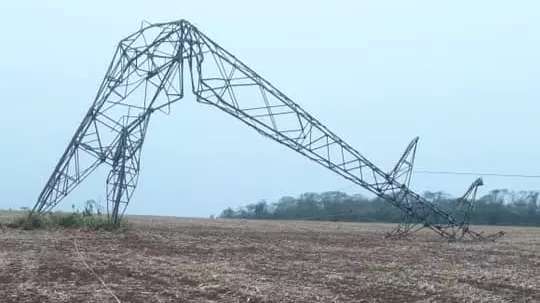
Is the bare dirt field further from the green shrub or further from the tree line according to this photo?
the tree line

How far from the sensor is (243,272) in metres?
13.9

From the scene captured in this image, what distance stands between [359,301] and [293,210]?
225 ft

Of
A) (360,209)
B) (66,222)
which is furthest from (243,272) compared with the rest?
(360,209)

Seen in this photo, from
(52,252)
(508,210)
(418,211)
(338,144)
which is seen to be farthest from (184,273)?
(508,210)

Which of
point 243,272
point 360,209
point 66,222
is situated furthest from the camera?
point 360,209

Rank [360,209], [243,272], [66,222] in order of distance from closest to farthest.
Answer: [243,272] → [66,222] → [360,209]

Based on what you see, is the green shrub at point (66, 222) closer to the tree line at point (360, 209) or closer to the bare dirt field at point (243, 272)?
the bare dirt field at point (243, 272)

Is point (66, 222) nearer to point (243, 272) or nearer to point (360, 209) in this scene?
point (243, 272)

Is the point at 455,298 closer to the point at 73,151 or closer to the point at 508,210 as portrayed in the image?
the point at 73,151

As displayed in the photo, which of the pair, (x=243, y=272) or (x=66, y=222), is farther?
(x=66, y=222)

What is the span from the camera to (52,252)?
16.4 meters

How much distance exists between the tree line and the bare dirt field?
46798mm

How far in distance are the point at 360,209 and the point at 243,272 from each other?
60.5m

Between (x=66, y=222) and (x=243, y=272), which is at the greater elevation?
(x=66, y=222)
